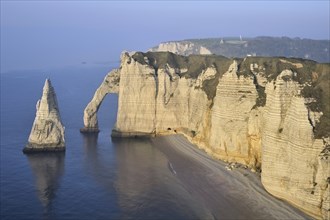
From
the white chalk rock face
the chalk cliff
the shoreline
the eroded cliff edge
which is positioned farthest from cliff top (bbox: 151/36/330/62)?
the shoreline

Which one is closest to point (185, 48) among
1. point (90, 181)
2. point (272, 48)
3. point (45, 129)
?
point (272, 48)

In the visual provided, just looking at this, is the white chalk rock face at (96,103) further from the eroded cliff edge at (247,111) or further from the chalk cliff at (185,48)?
the chalk cliff at (185,48)

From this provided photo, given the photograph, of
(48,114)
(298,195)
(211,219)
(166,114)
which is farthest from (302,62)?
(48,114)

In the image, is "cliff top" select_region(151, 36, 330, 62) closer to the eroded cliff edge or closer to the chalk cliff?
the chalk cliff

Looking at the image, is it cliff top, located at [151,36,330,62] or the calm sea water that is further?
cliff top, located at [151,36,330,62]

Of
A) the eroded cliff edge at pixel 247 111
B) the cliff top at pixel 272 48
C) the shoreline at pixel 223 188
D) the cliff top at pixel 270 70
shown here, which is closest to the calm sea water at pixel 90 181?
the shoreline at pixel 223 188
